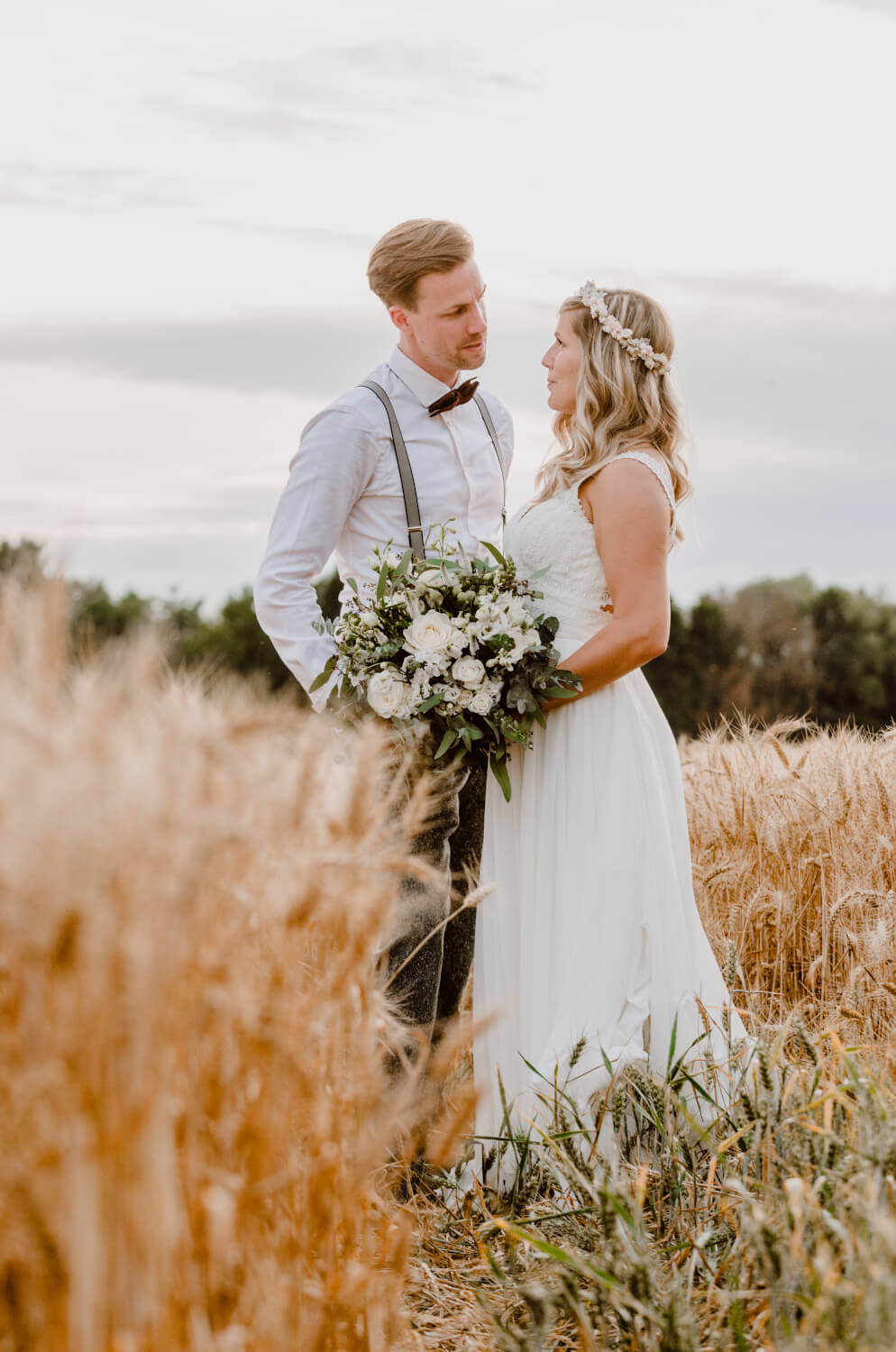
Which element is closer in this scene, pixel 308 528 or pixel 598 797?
pixel 598 797

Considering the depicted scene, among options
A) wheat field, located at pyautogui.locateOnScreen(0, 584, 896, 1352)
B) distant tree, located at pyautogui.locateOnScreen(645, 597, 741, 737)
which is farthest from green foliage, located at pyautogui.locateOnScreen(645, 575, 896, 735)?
wheat field, located at pyautogui.locateOnScreen(0, 584, 896, 1352)

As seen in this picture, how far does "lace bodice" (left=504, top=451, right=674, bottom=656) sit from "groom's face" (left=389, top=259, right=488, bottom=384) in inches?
29.1

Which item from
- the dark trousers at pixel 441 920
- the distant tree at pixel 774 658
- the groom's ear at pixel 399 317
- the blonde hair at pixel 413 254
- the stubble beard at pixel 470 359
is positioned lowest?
the dark trousers at pixel 441 920

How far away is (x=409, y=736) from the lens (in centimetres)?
325

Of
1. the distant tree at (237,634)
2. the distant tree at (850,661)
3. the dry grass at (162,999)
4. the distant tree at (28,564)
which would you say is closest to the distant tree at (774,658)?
the distant tree at (850,661)

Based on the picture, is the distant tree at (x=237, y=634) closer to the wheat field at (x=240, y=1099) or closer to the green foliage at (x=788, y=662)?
the green foliage at (x=788, y=662)

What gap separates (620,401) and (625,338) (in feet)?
0.67

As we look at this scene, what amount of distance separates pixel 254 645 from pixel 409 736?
600 inches

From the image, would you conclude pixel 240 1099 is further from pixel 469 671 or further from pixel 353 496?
pixel 353 496

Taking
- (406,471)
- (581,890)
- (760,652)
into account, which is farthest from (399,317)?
(760,652)

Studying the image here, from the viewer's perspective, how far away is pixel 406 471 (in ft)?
12.8

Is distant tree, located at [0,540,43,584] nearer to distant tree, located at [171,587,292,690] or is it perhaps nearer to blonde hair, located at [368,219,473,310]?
blonde hair, located at [368,219,473,310]

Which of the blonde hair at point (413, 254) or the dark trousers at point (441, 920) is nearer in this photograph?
the dark trousers at point (441, 920)

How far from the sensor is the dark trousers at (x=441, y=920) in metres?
3.42
